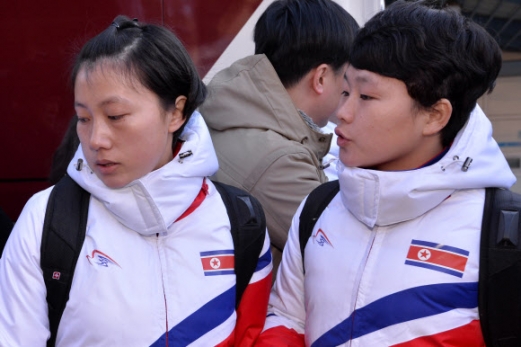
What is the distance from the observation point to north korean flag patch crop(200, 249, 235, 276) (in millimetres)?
1997

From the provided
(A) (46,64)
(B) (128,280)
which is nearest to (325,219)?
(B) (128,280)

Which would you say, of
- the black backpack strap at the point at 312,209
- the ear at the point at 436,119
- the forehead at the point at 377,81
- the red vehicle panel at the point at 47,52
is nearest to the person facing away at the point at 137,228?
the black backpack strap at the point at 312,209

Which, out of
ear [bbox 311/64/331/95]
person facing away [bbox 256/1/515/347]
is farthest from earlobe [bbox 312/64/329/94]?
person facing away [bbox 256/1/515/347]

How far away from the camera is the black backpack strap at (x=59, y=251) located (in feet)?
6.02

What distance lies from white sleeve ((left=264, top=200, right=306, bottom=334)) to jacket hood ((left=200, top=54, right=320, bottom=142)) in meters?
0.46

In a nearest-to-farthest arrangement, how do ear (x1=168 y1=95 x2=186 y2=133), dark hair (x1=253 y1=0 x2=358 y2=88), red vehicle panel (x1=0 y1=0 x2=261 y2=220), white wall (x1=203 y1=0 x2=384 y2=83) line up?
ear (x1=168 y1=95 x2=186 y2=133)
dark hair (x1=253 y1=0 x2=358 y2=88)
red vehicle panel (x1=0 y1=0 x2=261 y2=220)
white wall (x1=203 y1=0 x2=384 y2=83)

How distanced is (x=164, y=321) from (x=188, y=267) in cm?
15

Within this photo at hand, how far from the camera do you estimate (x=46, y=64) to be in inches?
118

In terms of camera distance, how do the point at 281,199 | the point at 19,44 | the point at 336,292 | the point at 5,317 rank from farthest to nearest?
the point at 19,44 → the point at 281,199 → the point at 336,292 → the point at 5,317

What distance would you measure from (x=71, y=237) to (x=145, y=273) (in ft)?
0.64

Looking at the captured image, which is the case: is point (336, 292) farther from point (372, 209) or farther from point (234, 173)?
point (234, 173)

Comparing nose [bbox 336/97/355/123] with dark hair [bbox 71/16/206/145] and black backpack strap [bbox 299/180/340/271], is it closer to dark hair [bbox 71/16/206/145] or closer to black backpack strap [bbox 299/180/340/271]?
black backpack strap [bbox 299/180/340/271]

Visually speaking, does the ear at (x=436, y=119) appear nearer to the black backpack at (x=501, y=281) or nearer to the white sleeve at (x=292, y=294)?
the black backpack at (x=501, y=281)

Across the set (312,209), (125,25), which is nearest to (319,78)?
(312,209)
